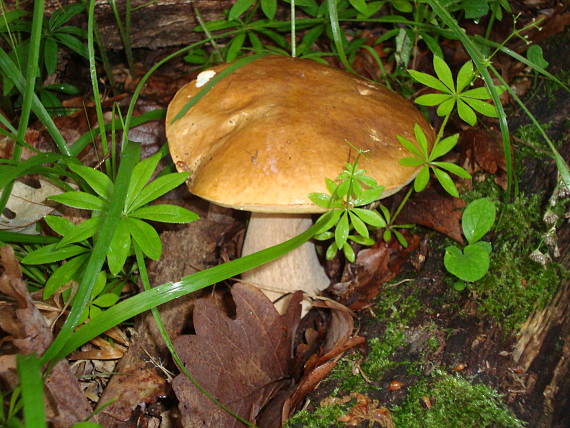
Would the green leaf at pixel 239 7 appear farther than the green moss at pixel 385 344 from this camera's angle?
Yes

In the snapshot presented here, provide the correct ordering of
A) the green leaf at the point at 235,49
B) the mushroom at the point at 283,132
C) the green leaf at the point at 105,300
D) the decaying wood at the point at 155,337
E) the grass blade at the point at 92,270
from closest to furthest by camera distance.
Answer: the grass blade at the point at 92,270 → the mushroom at the point at 283,132 → the decaying wood at the point at 155,337 → the green leaf at the point at 105,300 → the green leaf at the point at 235,49

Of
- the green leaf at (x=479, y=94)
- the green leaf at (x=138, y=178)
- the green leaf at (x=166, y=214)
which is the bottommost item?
the green leaf at (x=166, y=214)

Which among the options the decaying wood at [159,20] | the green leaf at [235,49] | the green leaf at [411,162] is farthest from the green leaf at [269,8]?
the green leaf at [411,162]

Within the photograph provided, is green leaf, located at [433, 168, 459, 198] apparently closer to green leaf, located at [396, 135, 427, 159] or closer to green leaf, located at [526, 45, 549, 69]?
green leaf, located at [396, 135, 427, 159]

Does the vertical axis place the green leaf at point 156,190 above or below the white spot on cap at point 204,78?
below

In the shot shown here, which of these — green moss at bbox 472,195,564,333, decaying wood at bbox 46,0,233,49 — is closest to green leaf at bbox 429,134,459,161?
green moss at bbox 472,195,564,333

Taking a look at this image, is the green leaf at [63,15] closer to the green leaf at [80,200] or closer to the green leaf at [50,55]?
the green leaf at [50,55]

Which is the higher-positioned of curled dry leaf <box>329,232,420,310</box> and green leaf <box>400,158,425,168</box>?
green leaf <box>400,158,425,168</box>
